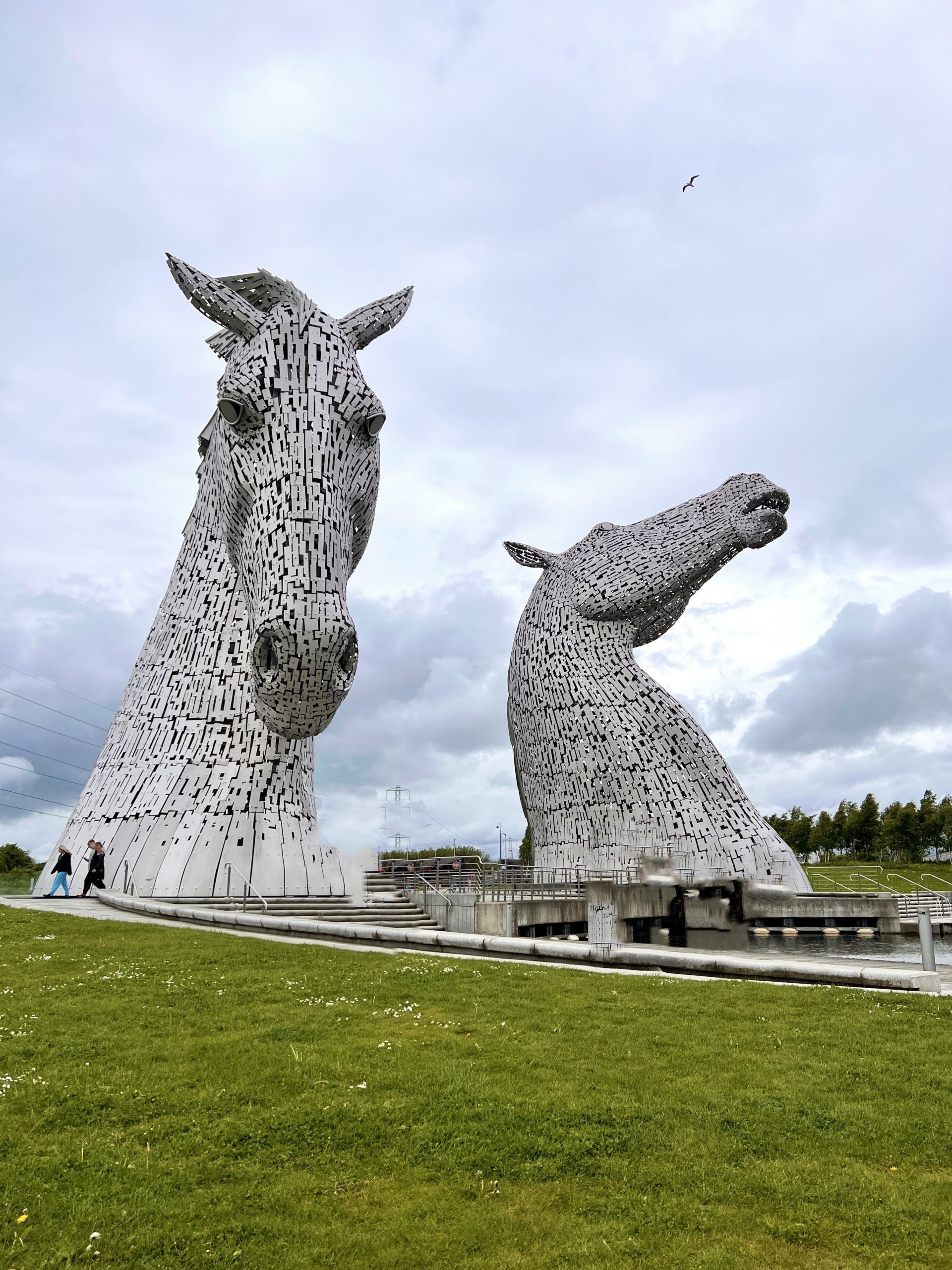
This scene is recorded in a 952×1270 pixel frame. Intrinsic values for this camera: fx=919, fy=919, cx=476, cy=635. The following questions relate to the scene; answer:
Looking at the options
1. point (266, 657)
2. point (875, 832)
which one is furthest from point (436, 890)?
point (875, 832)

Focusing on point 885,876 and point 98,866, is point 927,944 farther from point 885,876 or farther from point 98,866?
point 885,876

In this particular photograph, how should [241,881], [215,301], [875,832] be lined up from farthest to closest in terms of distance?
[875,832] → [241,881] → [215,301]

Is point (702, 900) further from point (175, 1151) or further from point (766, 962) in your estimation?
point (175, 1151)

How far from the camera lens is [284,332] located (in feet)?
38.7

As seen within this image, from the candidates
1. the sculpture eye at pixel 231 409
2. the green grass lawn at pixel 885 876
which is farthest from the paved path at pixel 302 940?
the green grass lawn at pixel 885 876

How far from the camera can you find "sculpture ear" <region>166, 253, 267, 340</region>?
479 inches

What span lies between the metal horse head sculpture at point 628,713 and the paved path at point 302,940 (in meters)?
11.8

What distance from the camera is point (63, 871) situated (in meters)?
14.6

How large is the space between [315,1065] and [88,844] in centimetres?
1114

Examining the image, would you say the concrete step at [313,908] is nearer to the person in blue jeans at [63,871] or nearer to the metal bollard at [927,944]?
the person in blue jeans at [63,871]

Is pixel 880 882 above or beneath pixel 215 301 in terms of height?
beneath

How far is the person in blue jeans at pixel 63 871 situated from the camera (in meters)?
14.6

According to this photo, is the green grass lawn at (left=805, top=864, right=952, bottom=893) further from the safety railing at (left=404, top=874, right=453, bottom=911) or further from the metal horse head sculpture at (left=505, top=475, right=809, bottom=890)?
the safety railing at (left=404, top=874, right=453, bottom=911)

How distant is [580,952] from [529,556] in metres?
20.3
